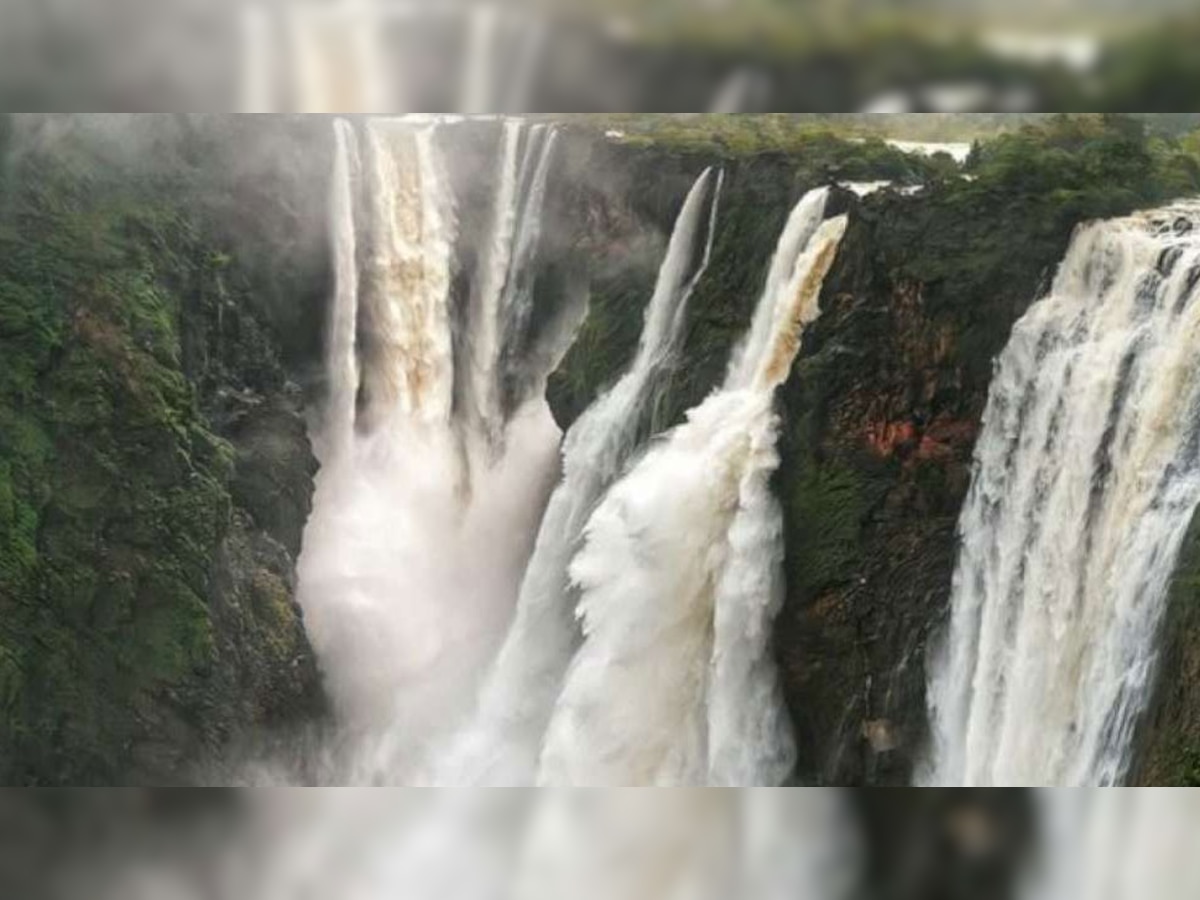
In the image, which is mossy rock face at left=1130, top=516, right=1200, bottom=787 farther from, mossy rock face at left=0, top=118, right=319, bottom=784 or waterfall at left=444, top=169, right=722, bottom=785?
mossy rock face at left=0, top=118, right=319, bottom=784

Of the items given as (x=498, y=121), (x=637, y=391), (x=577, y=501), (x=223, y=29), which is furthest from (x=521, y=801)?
(x=223, y=29)

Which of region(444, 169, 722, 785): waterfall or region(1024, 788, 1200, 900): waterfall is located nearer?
region(1024, 788, 1200, 900): waterfall

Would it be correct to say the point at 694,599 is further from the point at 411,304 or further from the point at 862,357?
the point at 411,304

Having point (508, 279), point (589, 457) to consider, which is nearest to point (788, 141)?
point (508, 279)

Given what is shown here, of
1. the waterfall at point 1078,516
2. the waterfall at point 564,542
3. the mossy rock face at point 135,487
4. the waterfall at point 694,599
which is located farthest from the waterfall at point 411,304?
the waterfall at point 1078,516

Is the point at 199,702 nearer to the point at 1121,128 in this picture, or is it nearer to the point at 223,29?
the point at 223,29

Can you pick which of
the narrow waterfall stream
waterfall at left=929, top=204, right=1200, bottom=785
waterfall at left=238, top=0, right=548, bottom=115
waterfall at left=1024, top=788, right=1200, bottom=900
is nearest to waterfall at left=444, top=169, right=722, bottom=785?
the narrow waterfall stream

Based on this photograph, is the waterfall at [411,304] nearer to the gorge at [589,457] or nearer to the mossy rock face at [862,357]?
the gorge at [589,457]
